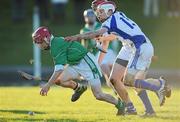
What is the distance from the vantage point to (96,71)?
52.6 ft

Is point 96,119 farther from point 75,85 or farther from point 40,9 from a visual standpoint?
point 40,9

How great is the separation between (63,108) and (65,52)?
3189 millimetres

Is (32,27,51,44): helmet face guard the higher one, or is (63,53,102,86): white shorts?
(32,27,51,44): helmet face guard

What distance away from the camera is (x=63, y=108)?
1861 cm

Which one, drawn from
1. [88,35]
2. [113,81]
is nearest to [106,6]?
[88,35]

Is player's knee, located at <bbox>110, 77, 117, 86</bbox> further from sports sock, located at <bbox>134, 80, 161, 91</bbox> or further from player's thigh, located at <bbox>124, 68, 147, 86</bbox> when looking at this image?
sports sock, located at <bbox>134, 80, 161, 91</bbox>

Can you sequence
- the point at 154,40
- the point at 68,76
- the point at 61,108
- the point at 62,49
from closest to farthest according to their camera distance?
the point at 62,49, the point at 68,76, the point at 61,108, the point at 154,40

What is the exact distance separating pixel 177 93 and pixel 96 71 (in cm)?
712

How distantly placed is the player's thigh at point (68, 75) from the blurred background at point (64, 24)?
1528 cm

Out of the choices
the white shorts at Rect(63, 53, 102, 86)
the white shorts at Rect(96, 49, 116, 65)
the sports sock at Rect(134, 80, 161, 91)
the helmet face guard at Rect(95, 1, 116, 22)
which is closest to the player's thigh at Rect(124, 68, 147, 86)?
the sports sock at Rect(134, 80, 161, 91)

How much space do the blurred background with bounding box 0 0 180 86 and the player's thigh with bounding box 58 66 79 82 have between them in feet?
50.1

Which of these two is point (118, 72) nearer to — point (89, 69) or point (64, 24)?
point (89, 69)

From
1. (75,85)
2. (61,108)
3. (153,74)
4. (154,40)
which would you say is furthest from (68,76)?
(154,40)

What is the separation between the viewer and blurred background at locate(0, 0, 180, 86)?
33.7 meters
